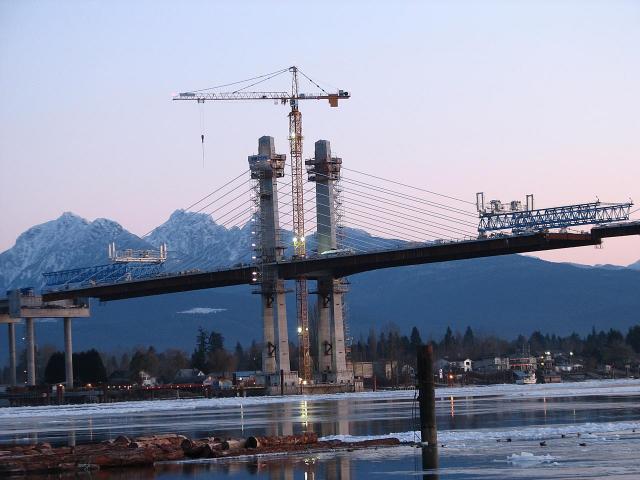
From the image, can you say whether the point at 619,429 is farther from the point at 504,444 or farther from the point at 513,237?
the point at 513,237

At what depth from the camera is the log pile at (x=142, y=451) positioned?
121ft

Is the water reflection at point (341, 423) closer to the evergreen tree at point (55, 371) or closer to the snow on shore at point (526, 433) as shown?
the snow on shore at point (526, 433)

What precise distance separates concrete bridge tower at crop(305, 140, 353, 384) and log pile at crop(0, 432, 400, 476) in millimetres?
111524

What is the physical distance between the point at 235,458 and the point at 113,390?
403ft

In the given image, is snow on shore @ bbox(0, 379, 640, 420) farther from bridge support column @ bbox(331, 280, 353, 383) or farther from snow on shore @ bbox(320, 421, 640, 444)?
snow on shore @ bbox(320, 421, 640, 444)

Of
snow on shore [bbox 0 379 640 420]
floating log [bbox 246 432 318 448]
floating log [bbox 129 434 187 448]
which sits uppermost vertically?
floating log [bbox 129 434 187 448]

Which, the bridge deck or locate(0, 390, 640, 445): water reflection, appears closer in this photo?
locate(0, 390, 640, 445): water reflection

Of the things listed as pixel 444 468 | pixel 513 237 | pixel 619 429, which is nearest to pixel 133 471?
pixel 444 468

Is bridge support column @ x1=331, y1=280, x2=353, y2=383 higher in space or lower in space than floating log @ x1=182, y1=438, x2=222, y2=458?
higher

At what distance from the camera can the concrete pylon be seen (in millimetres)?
154125

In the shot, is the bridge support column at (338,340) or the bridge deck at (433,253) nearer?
the bridge deck at (433,253)

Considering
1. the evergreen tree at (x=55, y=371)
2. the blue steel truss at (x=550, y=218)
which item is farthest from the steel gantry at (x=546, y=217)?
the evergreen tree at (x=55, y=371)

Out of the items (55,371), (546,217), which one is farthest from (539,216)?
(55,371)

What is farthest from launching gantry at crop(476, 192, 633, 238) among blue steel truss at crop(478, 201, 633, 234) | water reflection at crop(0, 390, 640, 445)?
water reflection at crop(0, 390, 640, 445)
